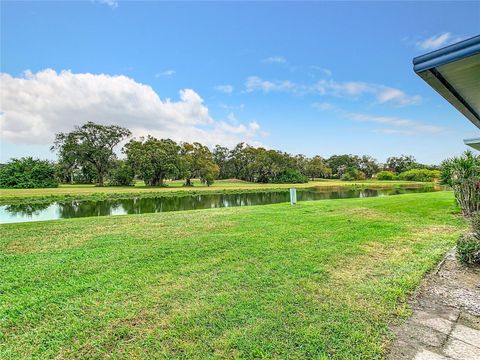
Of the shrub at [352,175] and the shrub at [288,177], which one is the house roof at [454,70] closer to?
the shrub at [288,177]

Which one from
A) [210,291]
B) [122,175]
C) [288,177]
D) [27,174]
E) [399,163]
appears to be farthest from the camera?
[399,163]

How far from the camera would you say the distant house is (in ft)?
5.23

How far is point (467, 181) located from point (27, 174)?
4243 centimetres

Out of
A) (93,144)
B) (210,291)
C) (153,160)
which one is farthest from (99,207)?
(93,144)

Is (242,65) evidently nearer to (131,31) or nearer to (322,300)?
(131,31)

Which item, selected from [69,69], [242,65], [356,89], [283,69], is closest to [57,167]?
[69,69]

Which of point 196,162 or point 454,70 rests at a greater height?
point 196,162

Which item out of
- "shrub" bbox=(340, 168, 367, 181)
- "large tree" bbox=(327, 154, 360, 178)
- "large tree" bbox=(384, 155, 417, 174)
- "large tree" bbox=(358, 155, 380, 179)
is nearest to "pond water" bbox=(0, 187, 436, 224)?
"shrub" bbox=(340, 168, 367, 181)

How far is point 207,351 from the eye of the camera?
1.88 metres

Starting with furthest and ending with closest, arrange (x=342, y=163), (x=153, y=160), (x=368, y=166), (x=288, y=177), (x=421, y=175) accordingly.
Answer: (x=342, y=163) → (x=368, y=166) → (x=421, y=175) → (x=288, y=177) → (x=153, y=160)

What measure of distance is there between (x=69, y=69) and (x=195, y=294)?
2249 cm

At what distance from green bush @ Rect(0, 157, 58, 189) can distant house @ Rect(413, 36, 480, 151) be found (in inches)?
1574

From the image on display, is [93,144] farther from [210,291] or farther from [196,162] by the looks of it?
[210,291]

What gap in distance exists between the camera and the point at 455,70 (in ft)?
6.09
